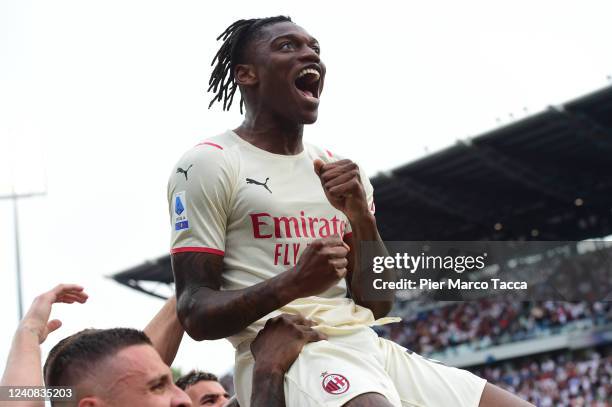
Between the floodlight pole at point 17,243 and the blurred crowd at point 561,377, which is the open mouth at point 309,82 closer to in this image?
the floodlight pole at point 17,243

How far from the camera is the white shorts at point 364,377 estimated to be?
3.03 m

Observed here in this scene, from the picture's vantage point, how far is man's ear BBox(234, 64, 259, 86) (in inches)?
142

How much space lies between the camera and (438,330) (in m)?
27.2

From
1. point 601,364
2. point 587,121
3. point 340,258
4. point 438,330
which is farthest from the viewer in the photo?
point 438,330

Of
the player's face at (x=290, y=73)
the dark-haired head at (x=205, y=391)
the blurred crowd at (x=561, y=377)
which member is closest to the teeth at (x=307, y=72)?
the player's face at (x=290, y=73)

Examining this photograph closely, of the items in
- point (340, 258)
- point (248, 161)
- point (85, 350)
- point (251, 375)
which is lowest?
point (251, 375)

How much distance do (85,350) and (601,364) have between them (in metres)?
21.7

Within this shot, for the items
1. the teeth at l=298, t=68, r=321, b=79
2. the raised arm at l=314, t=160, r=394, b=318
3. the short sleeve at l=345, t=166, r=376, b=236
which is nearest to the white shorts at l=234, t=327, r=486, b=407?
the raised arm at l=314, t=160, r=394, b=318

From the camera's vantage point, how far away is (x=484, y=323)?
26.6m

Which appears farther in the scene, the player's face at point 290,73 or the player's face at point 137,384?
the player's face at point 290,73

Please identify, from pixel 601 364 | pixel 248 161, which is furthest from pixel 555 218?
pixel 248 161

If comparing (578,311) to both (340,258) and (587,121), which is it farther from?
(340,258)

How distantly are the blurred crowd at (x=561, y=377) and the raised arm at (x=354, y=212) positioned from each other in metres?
19.5

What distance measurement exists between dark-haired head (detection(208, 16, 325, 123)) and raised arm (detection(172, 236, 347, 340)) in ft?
2.14
